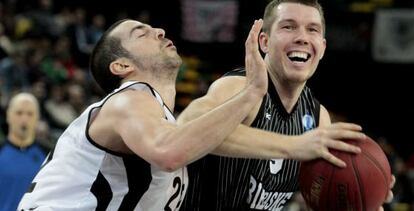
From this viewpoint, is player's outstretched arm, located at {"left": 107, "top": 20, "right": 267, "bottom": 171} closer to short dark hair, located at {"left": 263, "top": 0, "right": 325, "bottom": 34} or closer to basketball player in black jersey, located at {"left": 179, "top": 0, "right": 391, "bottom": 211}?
basketball player in black jersey, located at {"left": 179, "top": 0, "right": 391, "bottom": 211}

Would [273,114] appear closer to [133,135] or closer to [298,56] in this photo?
[298,56]

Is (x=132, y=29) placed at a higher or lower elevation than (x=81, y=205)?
higher

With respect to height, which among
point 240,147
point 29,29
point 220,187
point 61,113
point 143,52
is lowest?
point 61,113

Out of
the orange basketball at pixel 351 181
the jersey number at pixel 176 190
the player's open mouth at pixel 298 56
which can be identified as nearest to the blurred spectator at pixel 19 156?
the jersey number at pixel 176 190

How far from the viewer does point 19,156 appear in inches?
302

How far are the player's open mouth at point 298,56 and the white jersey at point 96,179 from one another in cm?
90

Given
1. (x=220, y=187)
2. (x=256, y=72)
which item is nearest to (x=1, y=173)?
(x=220, y=187)

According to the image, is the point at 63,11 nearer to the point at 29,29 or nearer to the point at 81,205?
the point at 29,29

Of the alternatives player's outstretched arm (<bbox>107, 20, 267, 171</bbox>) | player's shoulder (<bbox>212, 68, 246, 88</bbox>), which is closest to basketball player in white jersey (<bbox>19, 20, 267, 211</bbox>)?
player's outstretched arm (<bbox>107, 20, 267, 171</bbox>)

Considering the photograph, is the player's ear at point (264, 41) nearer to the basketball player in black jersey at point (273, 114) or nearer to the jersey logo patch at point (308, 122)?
the basketball player in black jersey at point (273, 114)

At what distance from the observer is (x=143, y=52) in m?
4.35

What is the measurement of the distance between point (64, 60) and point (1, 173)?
230 inches

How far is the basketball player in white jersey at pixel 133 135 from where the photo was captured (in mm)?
3754

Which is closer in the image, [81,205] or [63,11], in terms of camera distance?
[81,205]
